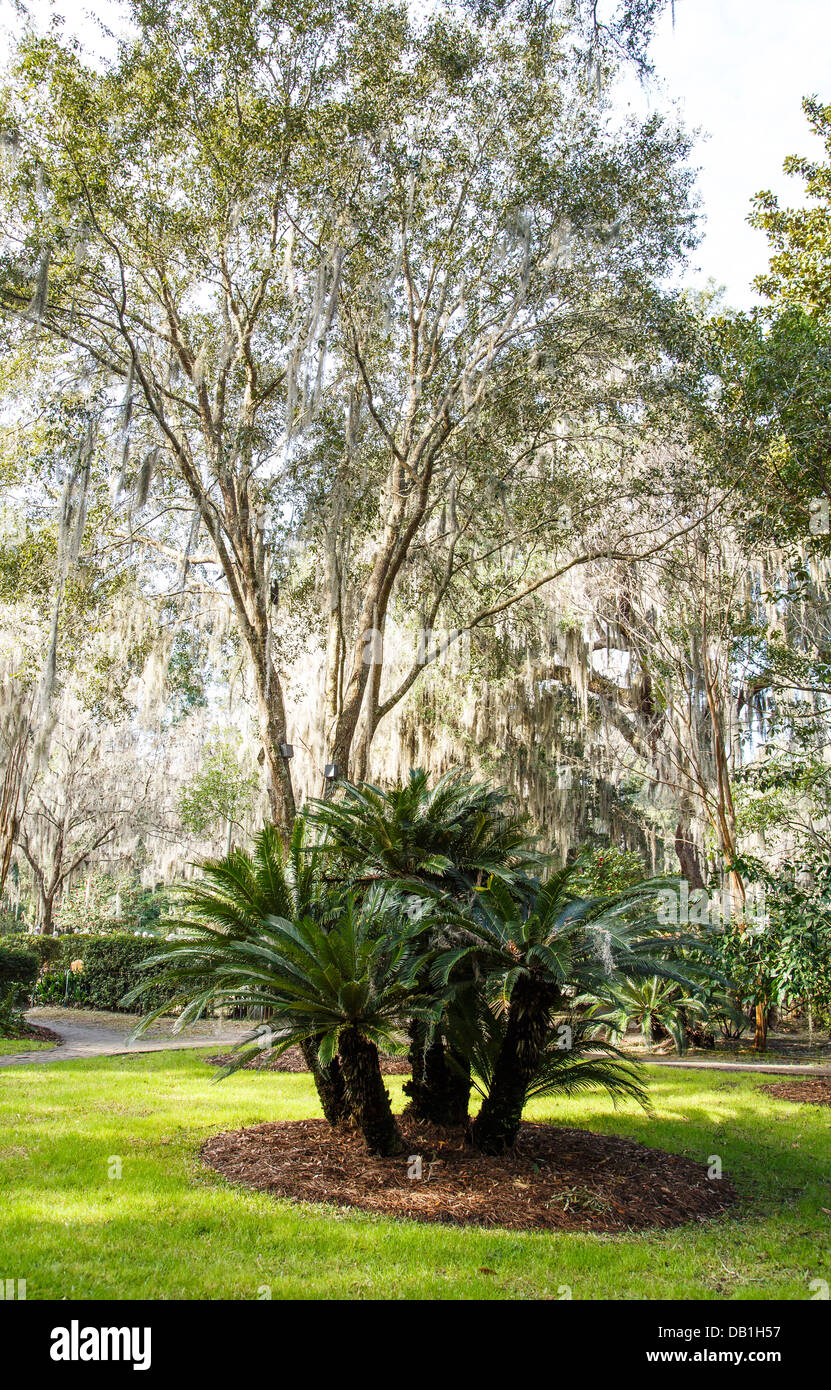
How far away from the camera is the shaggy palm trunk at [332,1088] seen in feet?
17.8

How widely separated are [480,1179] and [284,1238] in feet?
4.62

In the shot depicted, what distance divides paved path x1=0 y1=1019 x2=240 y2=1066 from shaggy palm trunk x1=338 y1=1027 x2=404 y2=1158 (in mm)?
4921

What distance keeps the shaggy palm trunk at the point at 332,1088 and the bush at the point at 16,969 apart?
8.60m

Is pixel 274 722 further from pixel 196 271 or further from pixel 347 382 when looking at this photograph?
pixel 196 271

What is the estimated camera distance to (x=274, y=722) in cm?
1043

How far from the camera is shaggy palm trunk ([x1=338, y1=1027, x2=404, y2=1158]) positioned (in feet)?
16.3

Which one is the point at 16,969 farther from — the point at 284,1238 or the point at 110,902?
the point at 110,902

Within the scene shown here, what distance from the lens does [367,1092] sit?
498cm

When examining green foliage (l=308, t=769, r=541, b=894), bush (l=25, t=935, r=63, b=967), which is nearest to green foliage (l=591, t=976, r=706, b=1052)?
green foliage (l=308, t=769, r=541, b=894)

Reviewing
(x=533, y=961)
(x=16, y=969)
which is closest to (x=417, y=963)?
(x=533, y=961)

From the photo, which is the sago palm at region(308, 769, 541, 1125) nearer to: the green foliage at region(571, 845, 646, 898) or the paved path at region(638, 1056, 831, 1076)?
the paved path at region(638, 1056, 831, 1076)
